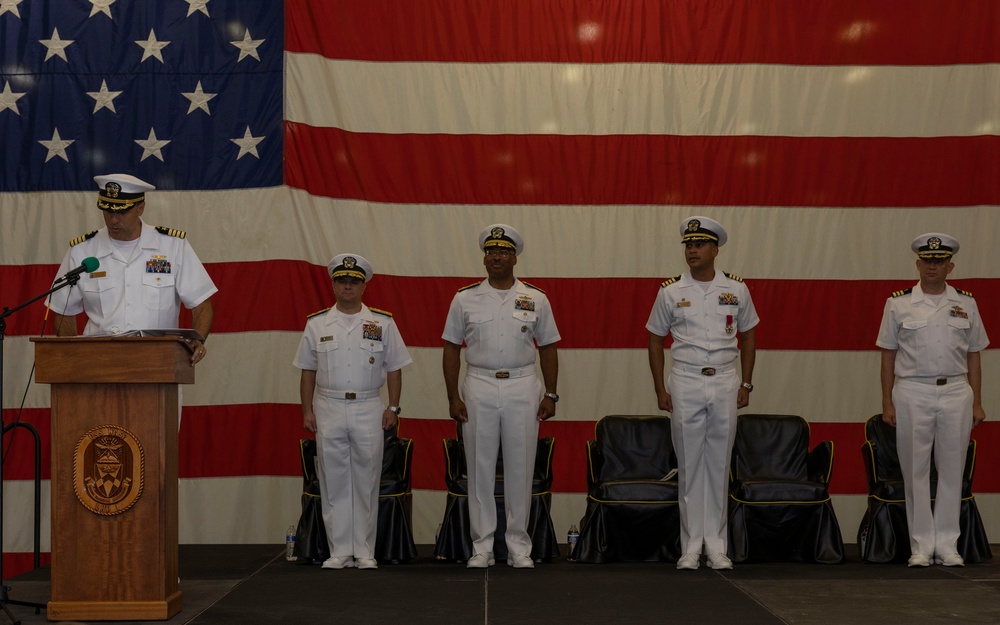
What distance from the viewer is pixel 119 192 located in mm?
4727

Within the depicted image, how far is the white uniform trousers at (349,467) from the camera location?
18.2ft

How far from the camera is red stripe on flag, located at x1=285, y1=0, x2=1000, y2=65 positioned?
6.96m

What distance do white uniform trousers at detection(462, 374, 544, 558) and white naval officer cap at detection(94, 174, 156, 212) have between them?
188 centimetres

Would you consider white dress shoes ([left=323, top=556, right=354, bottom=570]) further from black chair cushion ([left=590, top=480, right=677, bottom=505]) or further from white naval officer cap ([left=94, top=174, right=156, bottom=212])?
white naval officer cap ([left=94, top=174, right=156, bottom=212])

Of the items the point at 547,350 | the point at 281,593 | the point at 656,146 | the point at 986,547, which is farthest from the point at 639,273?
the point at 281,593

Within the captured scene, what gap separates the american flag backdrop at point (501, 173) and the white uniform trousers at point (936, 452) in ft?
3.77

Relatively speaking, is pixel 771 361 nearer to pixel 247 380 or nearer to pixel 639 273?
pixel 639 273

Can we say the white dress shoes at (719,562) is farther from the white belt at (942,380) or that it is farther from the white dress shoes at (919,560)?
the white belt at (942,380)

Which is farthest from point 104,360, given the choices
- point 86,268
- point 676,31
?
point 676,31

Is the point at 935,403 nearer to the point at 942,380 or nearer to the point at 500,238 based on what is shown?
the point at 942,380

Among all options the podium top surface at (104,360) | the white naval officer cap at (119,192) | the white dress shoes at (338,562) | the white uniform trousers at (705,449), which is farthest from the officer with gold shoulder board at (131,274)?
the white uniform trousers at (705,449)

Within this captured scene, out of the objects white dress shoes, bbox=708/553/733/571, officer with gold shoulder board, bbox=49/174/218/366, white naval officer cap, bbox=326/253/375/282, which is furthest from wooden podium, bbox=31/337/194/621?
white dress shoes, bbox=708/553/733/571

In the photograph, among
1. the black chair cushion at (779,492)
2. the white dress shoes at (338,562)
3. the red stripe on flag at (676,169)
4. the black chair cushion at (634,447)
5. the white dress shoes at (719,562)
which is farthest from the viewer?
the red stripe on flag at (676,169)

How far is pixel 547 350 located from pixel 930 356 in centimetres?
195
